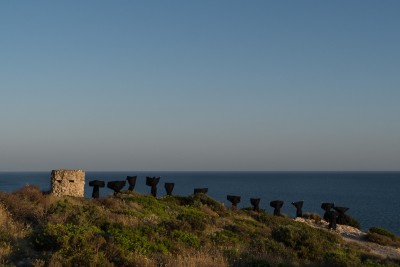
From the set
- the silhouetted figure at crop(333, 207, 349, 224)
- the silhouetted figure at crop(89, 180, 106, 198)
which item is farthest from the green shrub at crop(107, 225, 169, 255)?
the silhouetted figure at crop(333, 207, 349, 224)

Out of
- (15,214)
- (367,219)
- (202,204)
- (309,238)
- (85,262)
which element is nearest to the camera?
(85,262)

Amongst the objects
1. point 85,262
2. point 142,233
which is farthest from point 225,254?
point 85,262

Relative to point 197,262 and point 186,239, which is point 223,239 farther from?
point 197,262

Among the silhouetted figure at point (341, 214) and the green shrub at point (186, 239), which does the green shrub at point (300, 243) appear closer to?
the green shrub at point (186, 239)

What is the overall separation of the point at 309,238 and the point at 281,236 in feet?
3.84

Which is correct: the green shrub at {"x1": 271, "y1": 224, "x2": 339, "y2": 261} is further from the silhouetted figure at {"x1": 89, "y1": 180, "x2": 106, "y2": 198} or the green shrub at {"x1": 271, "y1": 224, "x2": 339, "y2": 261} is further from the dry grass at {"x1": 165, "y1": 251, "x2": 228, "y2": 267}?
the silhouetted figure at {"x1": 89, "y1": 180, "x2": 106, "y2": 198}

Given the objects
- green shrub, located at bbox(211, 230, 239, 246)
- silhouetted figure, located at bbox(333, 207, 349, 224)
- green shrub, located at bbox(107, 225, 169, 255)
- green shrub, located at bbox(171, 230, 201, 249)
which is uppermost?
green shrub, located at bbox(107, 225, 169, 255)

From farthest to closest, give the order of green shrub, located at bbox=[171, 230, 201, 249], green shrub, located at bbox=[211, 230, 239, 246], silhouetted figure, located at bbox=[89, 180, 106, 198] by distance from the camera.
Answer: silhouetted figure, located at bbox=[89, 180, 106, 198] < green shrub, located at bbox=[211, 230, 239, 246] < green shrub, located at bbox=[171, 230, 201, 249]

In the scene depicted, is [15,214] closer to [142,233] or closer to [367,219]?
[142,233]

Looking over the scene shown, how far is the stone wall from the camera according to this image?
2652 cm

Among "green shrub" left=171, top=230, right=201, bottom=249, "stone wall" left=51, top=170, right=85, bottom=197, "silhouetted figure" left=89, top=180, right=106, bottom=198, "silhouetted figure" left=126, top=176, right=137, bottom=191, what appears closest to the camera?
"green shrub" left=171, top=230, right=201, bottom=249

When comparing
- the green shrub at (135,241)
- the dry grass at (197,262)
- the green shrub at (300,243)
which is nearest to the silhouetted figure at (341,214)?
the green shrub at (300,243)

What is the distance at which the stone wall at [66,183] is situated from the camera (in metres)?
26.5

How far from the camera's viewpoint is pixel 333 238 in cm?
2675
